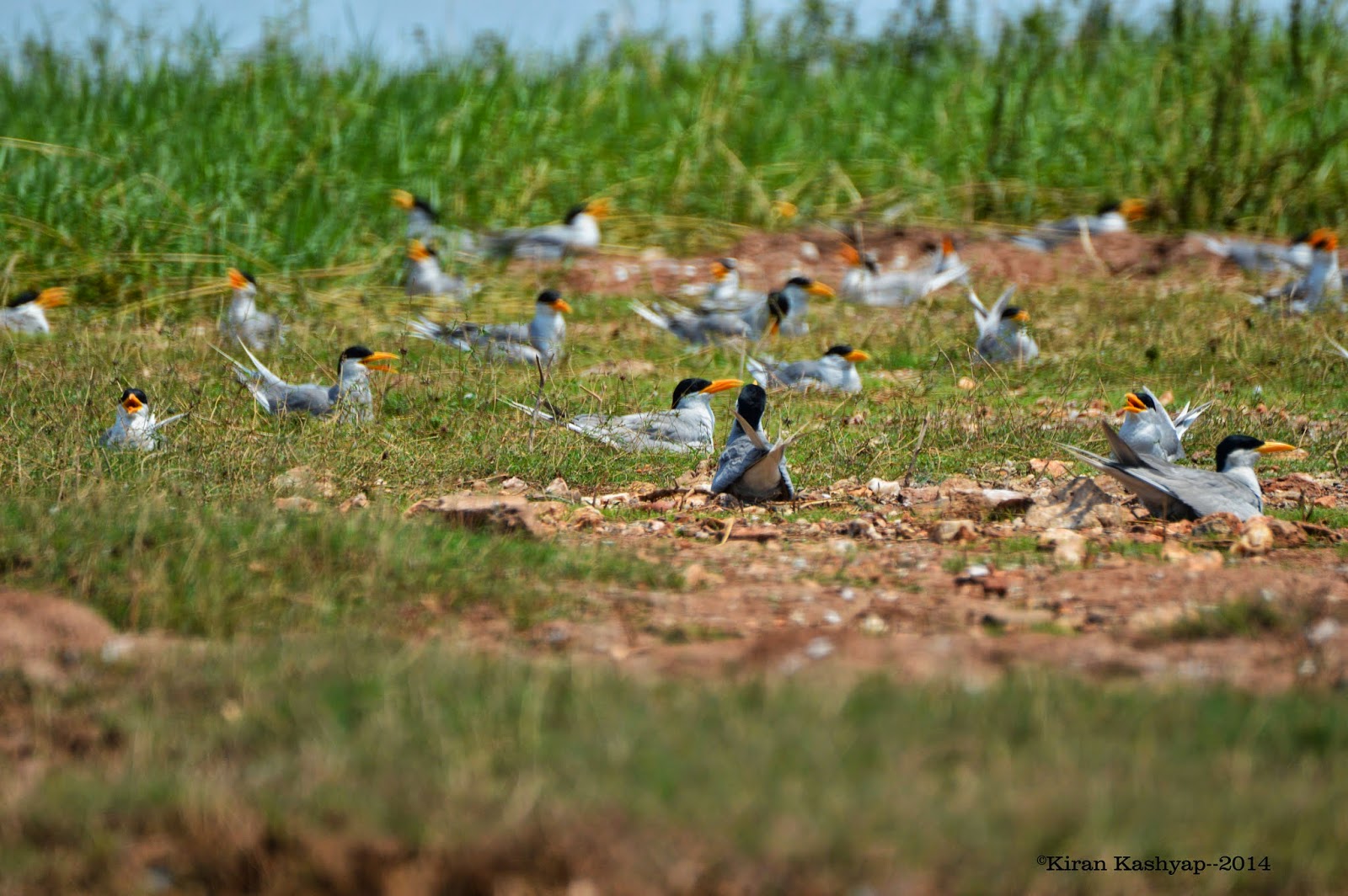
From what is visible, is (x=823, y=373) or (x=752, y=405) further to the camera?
(x=823, y=373)

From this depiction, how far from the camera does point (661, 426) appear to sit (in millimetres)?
6211

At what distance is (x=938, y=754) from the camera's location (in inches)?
95.0

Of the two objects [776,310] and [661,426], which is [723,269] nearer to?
[776,310]

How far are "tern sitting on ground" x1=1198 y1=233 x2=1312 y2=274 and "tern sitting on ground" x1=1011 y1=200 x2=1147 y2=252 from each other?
3.29ft

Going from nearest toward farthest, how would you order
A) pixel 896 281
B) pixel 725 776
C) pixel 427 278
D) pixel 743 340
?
pixel 725 776, pixel 743 340, pixel 427 278, pixel 896 281

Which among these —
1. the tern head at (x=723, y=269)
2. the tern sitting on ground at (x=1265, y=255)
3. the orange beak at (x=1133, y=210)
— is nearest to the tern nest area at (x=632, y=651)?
the tern head at (x=723, y=269)

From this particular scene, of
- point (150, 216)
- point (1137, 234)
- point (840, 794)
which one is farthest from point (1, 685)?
point (1137, 234)

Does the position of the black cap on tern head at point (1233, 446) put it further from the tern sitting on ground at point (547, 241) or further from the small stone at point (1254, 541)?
Answer: the tern sitting on ground at point (547, 241)

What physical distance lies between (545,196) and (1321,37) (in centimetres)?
861

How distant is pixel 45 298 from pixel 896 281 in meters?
5.99

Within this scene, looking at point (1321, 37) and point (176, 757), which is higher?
point (1321, 37)

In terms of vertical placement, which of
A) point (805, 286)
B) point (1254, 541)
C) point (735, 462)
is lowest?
point (805, 286)

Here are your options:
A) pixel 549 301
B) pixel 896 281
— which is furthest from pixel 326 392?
pixel 896 281

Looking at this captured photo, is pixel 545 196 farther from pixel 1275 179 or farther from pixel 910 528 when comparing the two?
pixel 910 528
